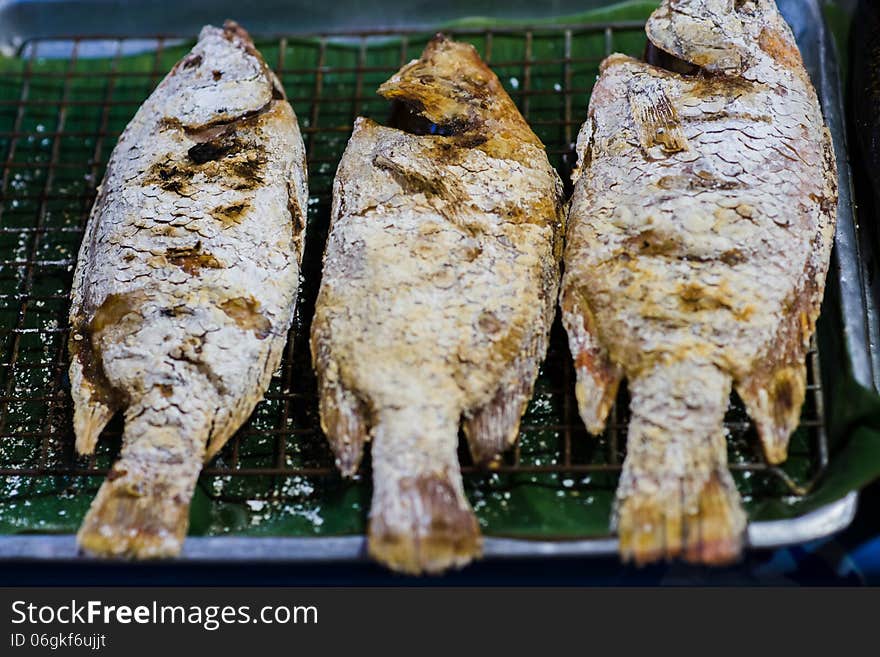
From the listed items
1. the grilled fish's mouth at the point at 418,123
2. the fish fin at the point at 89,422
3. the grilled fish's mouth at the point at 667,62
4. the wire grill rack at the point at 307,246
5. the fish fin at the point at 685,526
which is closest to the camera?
the fish fin at the point at 685,526

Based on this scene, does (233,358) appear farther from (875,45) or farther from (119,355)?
(875,45)

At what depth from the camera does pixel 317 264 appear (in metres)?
3.08

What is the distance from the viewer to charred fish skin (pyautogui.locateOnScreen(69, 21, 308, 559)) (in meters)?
2.30

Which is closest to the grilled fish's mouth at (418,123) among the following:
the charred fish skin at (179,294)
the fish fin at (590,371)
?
the charred fish skin at (179,294)

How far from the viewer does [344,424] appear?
7.72 feet

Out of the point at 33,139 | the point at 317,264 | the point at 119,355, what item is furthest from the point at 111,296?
the point at 33,139

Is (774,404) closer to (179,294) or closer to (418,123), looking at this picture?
(418,123)

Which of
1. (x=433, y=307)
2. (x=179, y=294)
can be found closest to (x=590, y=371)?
(x=433, y=307)

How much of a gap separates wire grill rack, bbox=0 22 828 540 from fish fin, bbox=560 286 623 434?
0.19 metres

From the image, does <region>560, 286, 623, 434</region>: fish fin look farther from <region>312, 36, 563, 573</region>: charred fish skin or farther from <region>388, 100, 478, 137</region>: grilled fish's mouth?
<region>388, 100, 478, 137</region>: grilled fish's mouth

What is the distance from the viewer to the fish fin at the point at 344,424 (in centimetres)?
233

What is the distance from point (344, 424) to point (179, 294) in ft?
2.17

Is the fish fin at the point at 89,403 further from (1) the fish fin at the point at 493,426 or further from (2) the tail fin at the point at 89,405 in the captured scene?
(1) the fish fin at the point at 493,426

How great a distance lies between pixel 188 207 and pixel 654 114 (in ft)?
4.95
